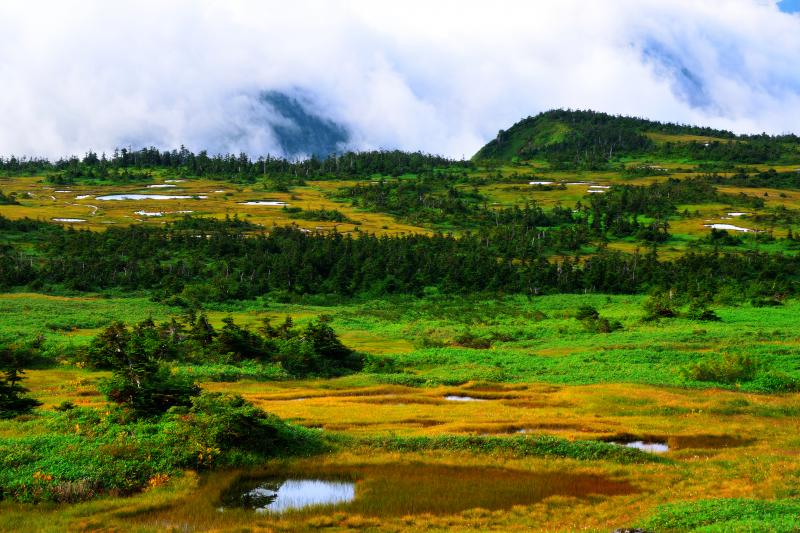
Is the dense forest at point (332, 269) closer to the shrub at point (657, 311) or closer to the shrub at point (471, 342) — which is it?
the shrub at point (657, 311)

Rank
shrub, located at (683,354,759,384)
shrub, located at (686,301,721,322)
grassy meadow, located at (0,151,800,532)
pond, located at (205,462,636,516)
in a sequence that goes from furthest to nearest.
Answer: shrub, located at (686,301,721,322) < shrub, located at (683,354,759,384) < pond, located at (205,462,636,516) < grassy meadow, located at (0,151,800,532)

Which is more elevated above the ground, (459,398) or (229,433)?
(229,433)

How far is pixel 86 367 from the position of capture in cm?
5512

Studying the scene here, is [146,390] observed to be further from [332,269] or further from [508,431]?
[332,269]

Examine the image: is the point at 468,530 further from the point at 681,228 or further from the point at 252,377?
the point at 681,228

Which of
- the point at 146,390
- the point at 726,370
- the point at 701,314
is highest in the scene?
the point at 146,390

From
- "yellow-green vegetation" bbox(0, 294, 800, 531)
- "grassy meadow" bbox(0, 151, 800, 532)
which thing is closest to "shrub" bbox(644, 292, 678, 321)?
"grassy meadow" bbox(0, 151, 800, 532)

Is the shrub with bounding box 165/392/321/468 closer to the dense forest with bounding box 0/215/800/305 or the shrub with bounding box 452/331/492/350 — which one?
the shrub with bounding box 452/331/492/350

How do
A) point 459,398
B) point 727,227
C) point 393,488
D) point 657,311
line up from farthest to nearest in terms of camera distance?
point 727,227 → point 657,311 → point 459,398 → point 393,488

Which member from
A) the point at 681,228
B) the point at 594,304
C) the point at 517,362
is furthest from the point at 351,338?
the point at 681,228

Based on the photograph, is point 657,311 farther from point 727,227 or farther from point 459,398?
point 727,227

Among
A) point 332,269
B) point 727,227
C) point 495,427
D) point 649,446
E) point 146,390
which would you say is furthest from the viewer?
point 727,227

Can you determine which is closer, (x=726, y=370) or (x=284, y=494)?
(x=284, y=494)

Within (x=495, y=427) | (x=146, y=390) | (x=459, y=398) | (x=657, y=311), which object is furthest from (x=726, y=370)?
(x=146, y=390)
